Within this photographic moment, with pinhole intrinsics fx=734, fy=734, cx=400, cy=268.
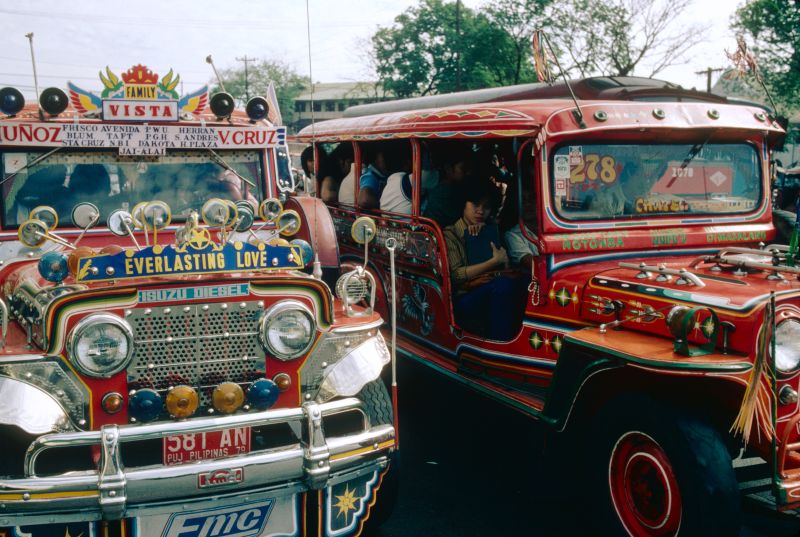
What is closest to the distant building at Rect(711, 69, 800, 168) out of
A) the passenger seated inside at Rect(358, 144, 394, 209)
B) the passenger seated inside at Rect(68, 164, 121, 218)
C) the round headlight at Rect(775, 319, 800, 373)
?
the passenger seated inside at Rect(358, 144, 394, 209)

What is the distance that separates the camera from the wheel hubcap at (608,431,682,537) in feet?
11.4

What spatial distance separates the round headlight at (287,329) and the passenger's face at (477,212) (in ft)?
7.49

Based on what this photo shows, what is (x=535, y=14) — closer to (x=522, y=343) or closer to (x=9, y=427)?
(x=522, y=343)

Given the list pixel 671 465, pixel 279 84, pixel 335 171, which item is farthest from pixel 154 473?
pixel 279 84

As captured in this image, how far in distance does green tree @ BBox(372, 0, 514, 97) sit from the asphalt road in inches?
934

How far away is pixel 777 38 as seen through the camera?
2784 cm

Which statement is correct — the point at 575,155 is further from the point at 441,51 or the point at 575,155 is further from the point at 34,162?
the point at 441,51

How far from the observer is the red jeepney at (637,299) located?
11.1 feet

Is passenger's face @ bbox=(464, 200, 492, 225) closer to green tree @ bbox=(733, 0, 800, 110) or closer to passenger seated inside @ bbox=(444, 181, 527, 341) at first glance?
passenger seated inside @ bbox=(444, 181, 527, 341)

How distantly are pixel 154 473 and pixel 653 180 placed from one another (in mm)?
3425

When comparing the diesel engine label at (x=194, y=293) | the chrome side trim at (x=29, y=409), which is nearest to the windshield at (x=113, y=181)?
the diesel engine label at (x=194, y=293)

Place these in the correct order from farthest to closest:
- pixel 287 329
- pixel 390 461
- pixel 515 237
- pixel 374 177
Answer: pixel 374 177 → pixel 515 237 → pixel 390 461 → pixel 287 329

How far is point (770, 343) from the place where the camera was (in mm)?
3363

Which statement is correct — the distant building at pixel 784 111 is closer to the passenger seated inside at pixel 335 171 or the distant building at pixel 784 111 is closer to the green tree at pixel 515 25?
the green tree at pixel 515 25
